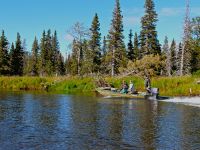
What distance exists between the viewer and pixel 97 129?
23250 millimetres

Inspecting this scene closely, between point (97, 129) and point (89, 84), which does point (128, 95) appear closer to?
point (89, 84)

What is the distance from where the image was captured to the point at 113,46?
80625mm

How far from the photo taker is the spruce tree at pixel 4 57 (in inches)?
3504

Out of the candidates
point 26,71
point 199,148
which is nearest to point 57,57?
point 26,71

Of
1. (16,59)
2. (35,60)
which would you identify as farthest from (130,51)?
(35,60)

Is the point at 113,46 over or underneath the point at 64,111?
over

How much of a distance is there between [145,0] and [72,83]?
79.6 ft

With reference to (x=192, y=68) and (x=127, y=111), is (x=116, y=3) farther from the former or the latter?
(x=127, y=111)

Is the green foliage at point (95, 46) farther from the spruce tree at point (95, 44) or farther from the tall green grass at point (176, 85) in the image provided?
the tall green grass at point (176, 85)

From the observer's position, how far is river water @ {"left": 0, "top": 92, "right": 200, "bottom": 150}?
751 inches

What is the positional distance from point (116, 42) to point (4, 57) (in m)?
25.5

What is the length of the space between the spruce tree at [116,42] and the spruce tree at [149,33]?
4.13 metres

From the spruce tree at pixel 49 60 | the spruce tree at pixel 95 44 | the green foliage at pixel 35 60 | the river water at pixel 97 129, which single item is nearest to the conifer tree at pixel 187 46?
the spruce tree at pixel 95 44

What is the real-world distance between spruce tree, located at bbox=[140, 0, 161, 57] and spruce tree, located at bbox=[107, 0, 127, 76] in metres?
4.13
